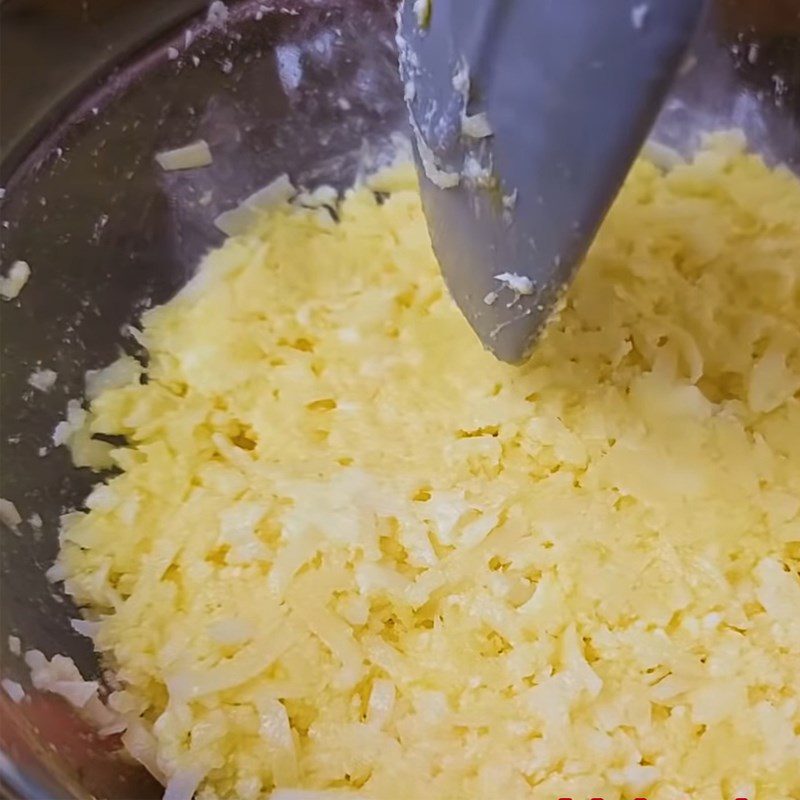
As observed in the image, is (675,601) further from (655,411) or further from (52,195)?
(52,195)

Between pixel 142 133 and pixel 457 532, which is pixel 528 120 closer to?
pixel 457 532

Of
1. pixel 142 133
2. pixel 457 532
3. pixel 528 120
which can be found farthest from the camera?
pixel 142 133

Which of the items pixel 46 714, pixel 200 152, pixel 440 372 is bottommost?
pixel 440 372

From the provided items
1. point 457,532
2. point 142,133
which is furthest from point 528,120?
point 142,133

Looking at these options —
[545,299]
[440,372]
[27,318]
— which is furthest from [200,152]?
[545,299]

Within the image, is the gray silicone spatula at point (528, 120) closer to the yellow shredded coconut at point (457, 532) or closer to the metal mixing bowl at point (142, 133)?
the yellow shredded coconut at point (457, 532)
